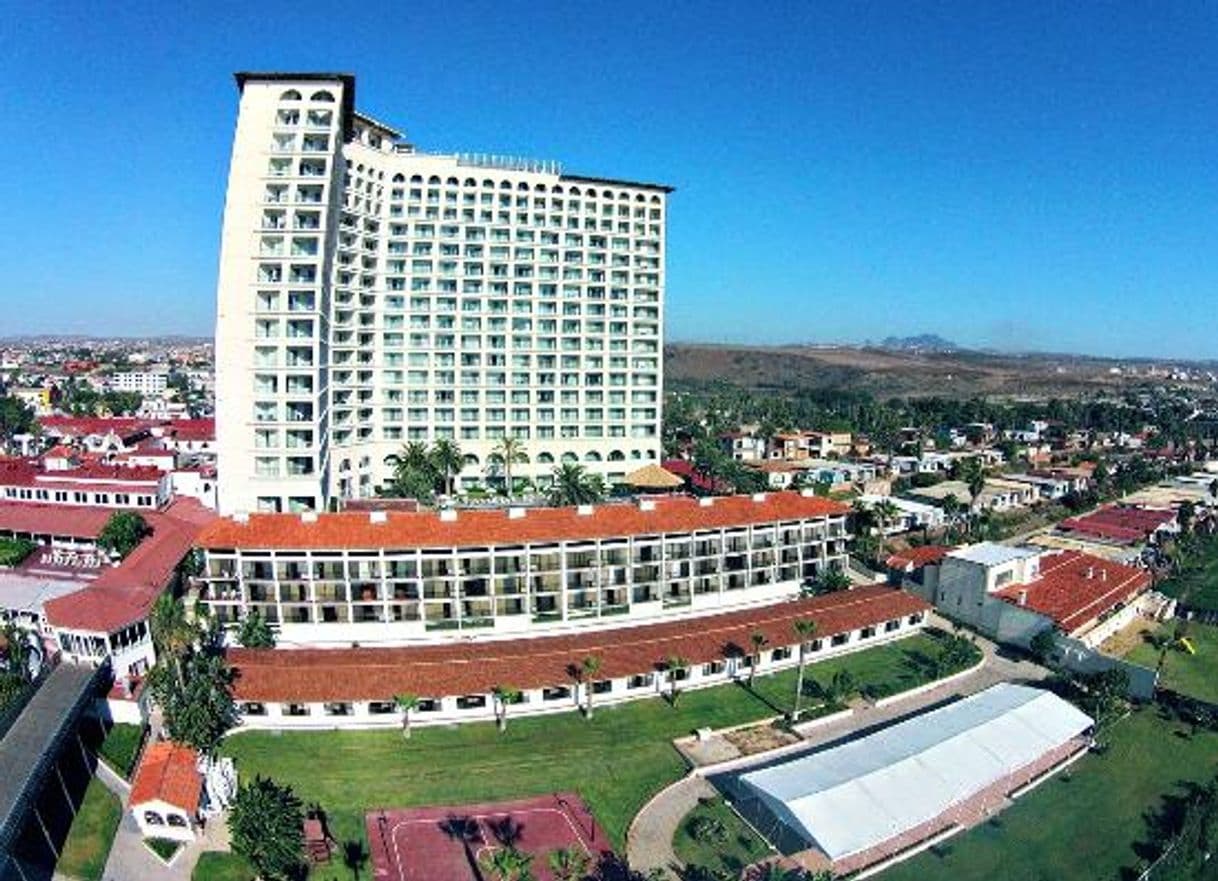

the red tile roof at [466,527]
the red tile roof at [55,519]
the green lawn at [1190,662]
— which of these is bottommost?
the green lawn at [1190,662]

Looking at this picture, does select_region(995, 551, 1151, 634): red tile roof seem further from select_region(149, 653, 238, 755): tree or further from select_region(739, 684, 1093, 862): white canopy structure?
select_region(149, 653, 238, 755): tree

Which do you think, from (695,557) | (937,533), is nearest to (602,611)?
(695,557)

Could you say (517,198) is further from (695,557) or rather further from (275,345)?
(695,557)

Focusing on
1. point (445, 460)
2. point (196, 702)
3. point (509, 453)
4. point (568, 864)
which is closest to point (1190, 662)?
point (568, 864)

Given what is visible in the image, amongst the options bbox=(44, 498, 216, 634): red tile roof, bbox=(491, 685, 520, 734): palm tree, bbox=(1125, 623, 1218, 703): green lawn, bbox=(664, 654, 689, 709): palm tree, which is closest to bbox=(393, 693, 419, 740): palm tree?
bbox=(491, 685, 520, 734): palm tree

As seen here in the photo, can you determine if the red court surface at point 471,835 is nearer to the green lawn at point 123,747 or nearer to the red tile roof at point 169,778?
the red tile roof at point 169,778

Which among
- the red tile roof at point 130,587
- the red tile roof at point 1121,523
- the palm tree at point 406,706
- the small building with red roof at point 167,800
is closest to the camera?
the small building with red roof at point 167,800

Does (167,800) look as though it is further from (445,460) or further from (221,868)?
(445,460)

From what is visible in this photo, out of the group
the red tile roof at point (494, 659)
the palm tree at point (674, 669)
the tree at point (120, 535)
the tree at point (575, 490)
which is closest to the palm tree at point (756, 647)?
the red tile roof at point (494, 659)
